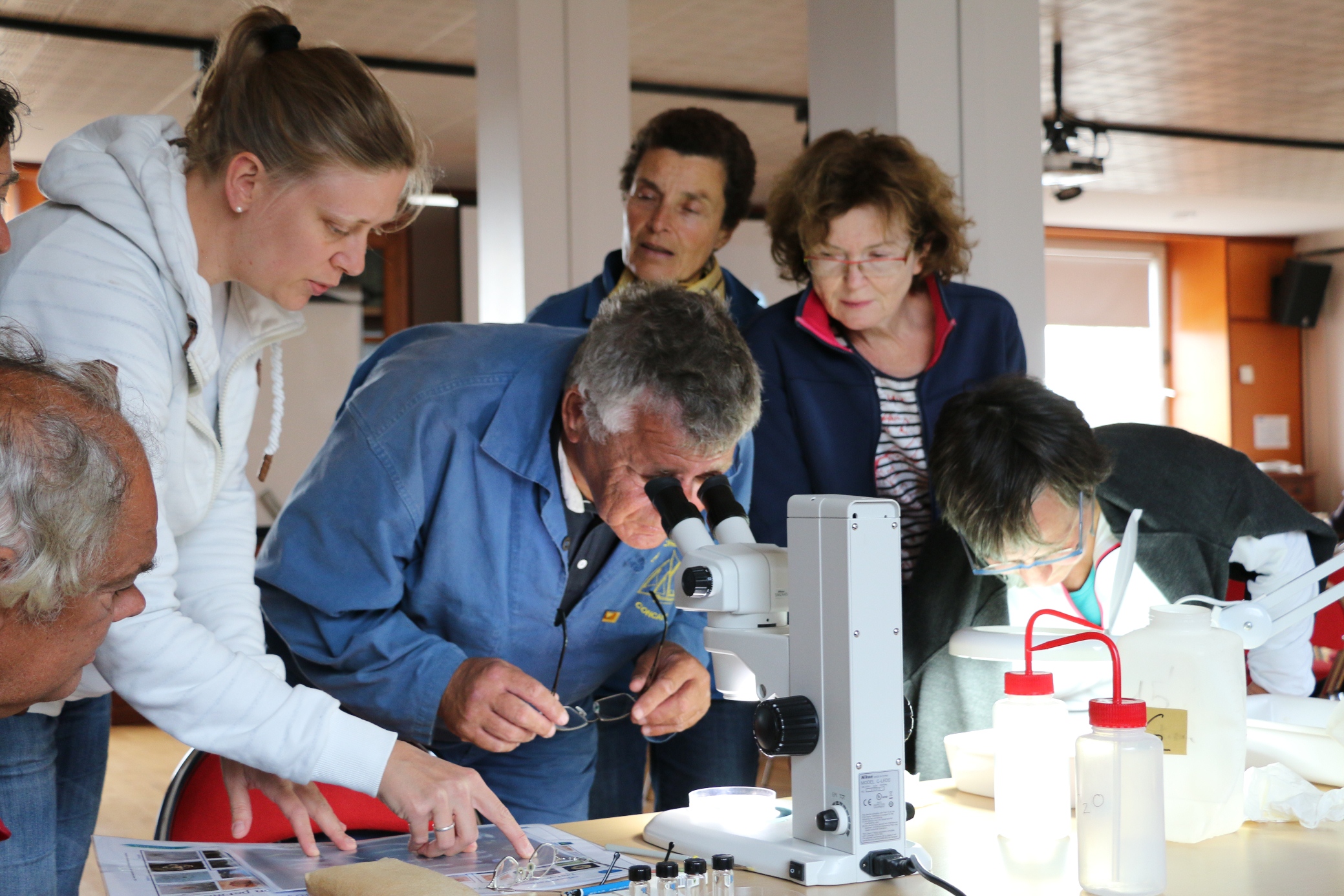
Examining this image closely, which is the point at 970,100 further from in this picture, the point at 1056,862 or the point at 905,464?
the point at 1056,862

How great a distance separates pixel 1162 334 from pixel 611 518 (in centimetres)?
929

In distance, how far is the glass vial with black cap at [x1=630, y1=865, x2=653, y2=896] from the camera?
1147 mm

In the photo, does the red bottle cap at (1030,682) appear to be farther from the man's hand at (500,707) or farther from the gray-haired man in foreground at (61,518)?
the gray-haired man in foreground at (61,518)

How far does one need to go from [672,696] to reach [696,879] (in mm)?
425

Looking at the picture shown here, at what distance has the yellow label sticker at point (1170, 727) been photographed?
1.42m

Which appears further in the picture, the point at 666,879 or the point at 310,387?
the point at 310,387

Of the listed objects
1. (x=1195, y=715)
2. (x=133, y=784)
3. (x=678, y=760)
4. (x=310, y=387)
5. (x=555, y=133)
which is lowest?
(x=133, y=784)

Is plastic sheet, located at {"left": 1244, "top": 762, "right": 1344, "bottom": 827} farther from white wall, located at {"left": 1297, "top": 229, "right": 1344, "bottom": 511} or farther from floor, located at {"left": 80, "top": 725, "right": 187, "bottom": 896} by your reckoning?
white wall, located at {"left": 1297, "top": 229, "right": 1344, "bottom": 511}

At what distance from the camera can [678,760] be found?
2.12 meters

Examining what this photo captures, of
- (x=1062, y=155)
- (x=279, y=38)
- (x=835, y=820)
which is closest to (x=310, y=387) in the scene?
(x=1062, y=155)

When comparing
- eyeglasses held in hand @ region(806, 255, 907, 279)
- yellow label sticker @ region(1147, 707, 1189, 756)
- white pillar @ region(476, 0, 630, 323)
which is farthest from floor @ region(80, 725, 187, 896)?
yellow label sticker @ region(1147, 707, 1189, 756)

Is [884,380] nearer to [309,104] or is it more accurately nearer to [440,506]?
[440,506]

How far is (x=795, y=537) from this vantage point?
1279mm

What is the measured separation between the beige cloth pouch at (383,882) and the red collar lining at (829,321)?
1194 millimetres
